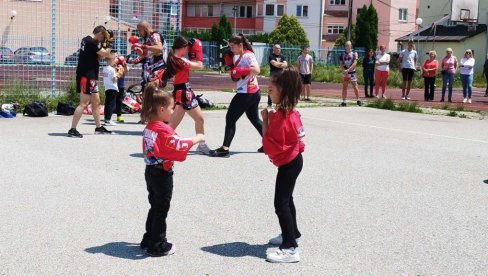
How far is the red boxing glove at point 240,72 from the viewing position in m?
9.55

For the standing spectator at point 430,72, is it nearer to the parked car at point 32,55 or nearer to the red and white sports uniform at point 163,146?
the parked car at point 32,55

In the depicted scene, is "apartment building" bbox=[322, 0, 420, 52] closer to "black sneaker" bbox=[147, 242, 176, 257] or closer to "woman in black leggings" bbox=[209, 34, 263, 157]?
"woman in black leggings" bbox=[209, 34, 263, 157]

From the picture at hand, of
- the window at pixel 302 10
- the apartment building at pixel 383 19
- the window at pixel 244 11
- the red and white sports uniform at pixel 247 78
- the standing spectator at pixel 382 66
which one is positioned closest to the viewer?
the red and white sports uniform at pixel 247 78

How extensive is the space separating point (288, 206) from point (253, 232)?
0.76m

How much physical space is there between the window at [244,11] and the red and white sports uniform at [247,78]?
68250mm

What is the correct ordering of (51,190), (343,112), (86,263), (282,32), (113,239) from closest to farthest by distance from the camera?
(86,263) → (113,239) → (51,190) → (343,112) → (282,32)

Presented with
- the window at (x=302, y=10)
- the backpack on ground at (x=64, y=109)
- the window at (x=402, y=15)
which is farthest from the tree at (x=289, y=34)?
the backpack on ground at (x=64, y=109)

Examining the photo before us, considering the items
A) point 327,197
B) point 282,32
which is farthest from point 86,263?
point 282,32

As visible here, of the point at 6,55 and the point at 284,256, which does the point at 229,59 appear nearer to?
the point at 284,256

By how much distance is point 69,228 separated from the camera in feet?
19.6

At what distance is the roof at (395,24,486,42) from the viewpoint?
5192 cm

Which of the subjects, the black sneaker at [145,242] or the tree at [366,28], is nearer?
the black sneaker at [145,242]

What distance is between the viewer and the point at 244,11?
253ft

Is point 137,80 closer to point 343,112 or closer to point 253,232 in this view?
point 343,112
